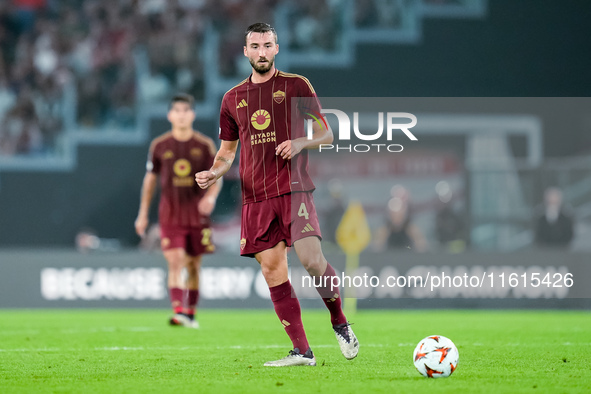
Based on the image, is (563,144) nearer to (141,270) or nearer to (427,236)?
(427,236)

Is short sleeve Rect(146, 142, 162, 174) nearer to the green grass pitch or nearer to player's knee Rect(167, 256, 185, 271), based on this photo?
player's knee Rect(167, 256, 185, 271)

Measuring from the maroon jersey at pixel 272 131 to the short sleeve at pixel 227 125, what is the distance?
0.09 metres

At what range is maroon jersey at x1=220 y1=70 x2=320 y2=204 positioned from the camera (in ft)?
18.0

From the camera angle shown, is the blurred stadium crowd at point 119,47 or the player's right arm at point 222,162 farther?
the blurred stadium crowd at point 119,47

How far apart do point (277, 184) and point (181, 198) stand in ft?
13.2

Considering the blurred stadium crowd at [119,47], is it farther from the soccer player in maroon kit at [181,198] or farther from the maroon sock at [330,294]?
the maroon sock at [330,294]

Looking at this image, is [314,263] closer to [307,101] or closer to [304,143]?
[304,143]

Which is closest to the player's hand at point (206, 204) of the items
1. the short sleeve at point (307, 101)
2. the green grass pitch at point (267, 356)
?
the green grass pitch at point (267, 356)

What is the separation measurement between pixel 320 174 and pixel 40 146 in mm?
5010

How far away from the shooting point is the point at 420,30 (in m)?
17.7

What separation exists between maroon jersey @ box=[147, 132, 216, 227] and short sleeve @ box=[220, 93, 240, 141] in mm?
3571

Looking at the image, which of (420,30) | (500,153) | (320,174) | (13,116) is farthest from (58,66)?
(500,153)

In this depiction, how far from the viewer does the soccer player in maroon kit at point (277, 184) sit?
5383 millimetres

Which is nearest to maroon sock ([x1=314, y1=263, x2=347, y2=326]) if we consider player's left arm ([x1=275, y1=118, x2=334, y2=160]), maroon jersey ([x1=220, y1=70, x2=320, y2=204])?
maroon jersey ([x1=220, y1=70, x2=320, y2=204])
